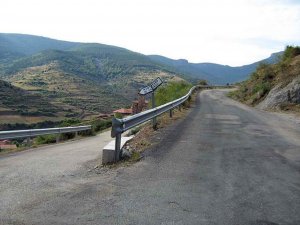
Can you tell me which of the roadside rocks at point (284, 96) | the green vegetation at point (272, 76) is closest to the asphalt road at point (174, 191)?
the roadside rocks at point (284, 96)

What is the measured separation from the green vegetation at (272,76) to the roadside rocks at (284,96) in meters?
0.87

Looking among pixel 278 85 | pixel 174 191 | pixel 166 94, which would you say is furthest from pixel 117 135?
pixel 278 85

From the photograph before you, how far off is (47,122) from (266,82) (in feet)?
268

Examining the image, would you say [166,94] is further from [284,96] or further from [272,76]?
[272,76]

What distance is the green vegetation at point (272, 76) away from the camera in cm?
3023

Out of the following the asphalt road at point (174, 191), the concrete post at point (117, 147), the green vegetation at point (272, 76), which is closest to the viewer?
the asphalt road at point (174, 191)

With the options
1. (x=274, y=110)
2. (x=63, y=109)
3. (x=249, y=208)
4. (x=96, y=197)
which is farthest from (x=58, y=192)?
(x=63, y=109)

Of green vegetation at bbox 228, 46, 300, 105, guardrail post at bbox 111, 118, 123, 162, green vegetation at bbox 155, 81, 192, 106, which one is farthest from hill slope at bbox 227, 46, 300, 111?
guardrail post at bbox 111, 118, 123, 162

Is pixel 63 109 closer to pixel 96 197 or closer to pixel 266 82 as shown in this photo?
pixel 266 82

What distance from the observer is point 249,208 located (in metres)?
5.59

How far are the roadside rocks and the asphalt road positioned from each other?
15.9m

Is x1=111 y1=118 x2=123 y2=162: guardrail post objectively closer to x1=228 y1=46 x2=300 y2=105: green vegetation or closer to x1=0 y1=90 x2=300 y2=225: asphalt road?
x1=0 y1=90 x2=300 y2=225: asphalt road

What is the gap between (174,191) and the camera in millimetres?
6391

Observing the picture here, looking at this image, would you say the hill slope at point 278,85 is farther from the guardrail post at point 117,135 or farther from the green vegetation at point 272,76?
the guardrail post at point 117,135
